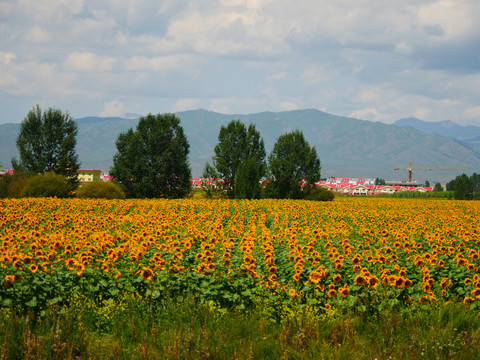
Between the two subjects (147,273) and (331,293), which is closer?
(331,293)

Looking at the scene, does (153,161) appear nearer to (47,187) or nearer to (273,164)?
(273,164)

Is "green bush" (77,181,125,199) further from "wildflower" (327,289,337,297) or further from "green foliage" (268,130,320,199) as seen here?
A: "wildflower" (327,289,337,297)

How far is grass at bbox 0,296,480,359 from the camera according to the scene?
540 cm

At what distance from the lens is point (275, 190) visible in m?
49.6

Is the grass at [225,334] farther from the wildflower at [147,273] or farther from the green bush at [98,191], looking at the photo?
the green bush at [98,191]

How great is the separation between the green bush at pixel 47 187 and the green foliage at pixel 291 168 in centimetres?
2378

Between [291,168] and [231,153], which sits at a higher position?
[231,153]

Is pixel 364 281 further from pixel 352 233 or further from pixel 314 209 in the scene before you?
pixel 314 209

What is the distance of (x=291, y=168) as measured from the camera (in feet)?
164

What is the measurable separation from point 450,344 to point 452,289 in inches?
121

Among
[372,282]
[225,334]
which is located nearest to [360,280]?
[372,282]

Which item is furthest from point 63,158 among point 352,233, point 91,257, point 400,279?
point 400,279

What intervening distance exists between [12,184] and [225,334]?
31932 mm

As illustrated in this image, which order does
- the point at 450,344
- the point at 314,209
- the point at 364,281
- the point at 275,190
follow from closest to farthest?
the point at 450,344 < the point at 364,281 < the point at 314,209 < the point at 275,190
